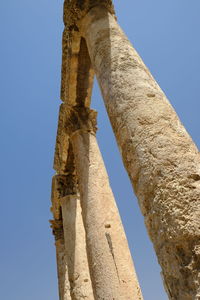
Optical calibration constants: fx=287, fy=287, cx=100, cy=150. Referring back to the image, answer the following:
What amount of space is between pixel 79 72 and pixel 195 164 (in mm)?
7757

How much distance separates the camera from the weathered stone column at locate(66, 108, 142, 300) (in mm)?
6773

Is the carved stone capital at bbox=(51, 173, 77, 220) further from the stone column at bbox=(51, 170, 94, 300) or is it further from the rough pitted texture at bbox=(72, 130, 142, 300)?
the rough pitted texture at bbox=(72, 130, 142, 300)

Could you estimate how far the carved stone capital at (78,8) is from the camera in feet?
24.2

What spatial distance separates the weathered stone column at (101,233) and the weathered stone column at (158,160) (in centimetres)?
351

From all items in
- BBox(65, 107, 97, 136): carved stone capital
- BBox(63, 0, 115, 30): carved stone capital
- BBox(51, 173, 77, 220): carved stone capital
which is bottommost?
BBox(51, 173, 77, 220): carved stone capital

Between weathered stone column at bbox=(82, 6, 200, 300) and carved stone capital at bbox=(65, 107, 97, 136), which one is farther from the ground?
carved stone capital at bbox=(65, 107, 97, 136)

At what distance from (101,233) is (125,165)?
11.8 feet

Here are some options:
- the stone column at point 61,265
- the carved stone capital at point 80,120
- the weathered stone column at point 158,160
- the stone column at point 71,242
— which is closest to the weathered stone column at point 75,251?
the stone column at point 71,242

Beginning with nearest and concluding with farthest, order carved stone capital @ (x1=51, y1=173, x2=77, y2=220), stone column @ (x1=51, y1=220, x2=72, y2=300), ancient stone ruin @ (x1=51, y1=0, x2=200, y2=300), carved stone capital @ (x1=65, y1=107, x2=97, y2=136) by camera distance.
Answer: ancient stone ruin @ (x1=51, y1=0, x2=200, y2=300) → carved stone capital @ (x1=65, y1=107, x2=97, y2=136) → carved stone capital @ (x1=51, y1=173, x2=77, y2=220) → stone column @ (x1=51, y1=220, x2=72, y2=300)

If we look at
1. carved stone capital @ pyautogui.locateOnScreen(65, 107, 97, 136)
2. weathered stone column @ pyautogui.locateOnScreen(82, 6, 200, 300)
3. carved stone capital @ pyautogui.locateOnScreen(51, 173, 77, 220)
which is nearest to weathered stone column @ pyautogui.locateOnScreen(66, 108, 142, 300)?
carved stone capital @ pyautogui.locateOnScreen(65, 107, 97, 136)

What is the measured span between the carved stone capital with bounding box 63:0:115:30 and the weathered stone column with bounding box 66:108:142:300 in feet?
12.0

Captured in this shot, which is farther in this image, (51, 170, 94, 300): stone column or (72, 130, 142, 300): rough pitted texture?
(51, 170, 94, 300): stone column

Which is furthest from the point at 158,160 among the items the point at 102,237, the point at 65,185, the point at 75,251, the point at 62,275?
the point at 62,275

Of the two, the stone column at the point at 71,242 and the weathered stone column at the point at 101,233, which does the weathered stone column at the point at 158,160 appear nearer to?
the weathered stone column at the point at 101,233
